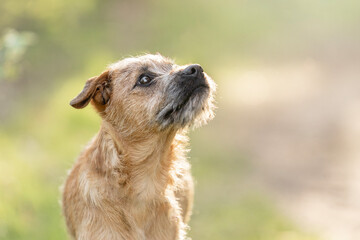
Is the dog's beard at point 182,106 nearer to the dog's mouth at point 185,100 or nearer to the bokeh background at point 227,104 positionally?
the dog's mouth at point 185,100

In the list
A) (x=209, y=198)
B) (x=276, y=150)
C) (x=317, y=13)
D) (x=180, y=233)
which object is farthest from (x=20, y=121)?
(x=317, y=13)

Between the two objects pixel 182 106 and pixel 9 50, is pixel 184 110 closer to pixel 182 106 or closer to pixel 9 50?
pixel 182 106

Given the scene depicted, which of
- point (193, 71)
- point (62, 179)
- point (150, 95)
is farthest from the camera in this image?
point (62, 179)

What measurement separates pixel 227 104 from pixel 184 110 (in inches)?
363

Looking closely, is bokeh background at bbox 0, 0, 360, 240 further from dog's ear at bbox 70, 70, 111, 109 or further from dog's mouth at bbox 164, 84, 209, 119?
dog's mouth at bbox 164, 84, 209, 119

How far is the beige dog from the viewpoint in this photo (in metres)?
5.45

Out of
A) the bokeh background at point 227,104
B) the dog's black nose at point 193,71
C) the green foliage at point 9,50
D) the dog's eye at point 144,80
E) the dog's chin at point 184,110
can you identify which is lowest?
the dog's chin at point 184,110

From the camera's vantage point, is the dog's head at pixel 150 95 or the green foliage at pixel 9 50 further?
the green foliage at pixel 9 50

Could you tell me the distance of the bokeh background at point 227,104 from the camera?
9.20 metres

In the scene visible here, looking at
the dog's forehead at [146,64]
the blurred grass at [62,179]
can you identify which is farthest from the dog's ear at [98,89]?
the blurred grass at [62,179]

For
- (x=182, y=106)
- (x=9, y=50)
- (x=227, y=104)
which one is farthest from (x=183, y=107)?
(x=227, y=104)

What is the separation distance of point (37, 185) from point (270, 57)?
8.96 meters

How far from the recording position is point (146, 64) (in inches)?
229

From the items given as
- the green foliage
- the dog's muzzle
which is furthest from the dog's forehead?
the green foliage
